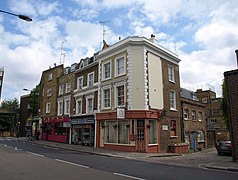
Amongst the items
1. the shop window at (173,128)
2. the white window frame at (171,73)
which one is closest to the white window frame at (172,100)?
the white window frame at (171,73)

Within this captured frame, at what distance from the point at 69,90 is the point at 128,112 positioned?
41.4 feet

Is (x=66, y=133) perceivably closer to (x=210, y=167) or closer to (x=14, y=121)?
(x=210, y=167)

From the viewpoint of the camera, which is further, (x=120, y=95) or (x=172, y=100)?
(x=172, y=100)

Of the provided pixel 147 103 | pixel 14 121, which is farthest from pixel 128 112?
pixel 14 121

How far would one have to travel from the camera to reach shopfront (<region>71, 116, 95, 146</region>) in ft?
80.2

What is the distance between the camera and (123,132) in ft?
68.5

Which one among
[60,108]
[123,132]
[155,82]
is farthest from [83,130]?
[155,82]

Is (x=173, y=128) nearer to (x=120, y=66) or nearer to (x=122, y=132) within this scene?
(x=122, y=132)

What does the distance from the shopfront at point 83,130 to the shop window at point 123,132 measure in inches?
152

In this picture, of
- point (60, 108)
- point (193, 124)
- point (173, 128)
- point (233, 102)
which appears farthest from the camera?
point (60, 108)

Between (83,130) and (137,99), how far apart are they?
8.95 meters

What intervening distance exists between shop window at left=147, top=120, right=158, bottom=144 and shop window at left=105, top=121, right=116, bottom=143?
11.6 feet

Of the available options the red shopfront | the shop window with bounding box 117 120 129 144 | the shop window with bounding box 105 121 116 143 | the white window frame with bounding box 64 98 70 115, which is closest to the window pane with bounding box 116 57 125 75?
the shop window with bounding box 117 120 129 144

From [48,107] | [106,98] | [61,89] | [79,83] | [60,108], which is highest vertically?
[79,83]
